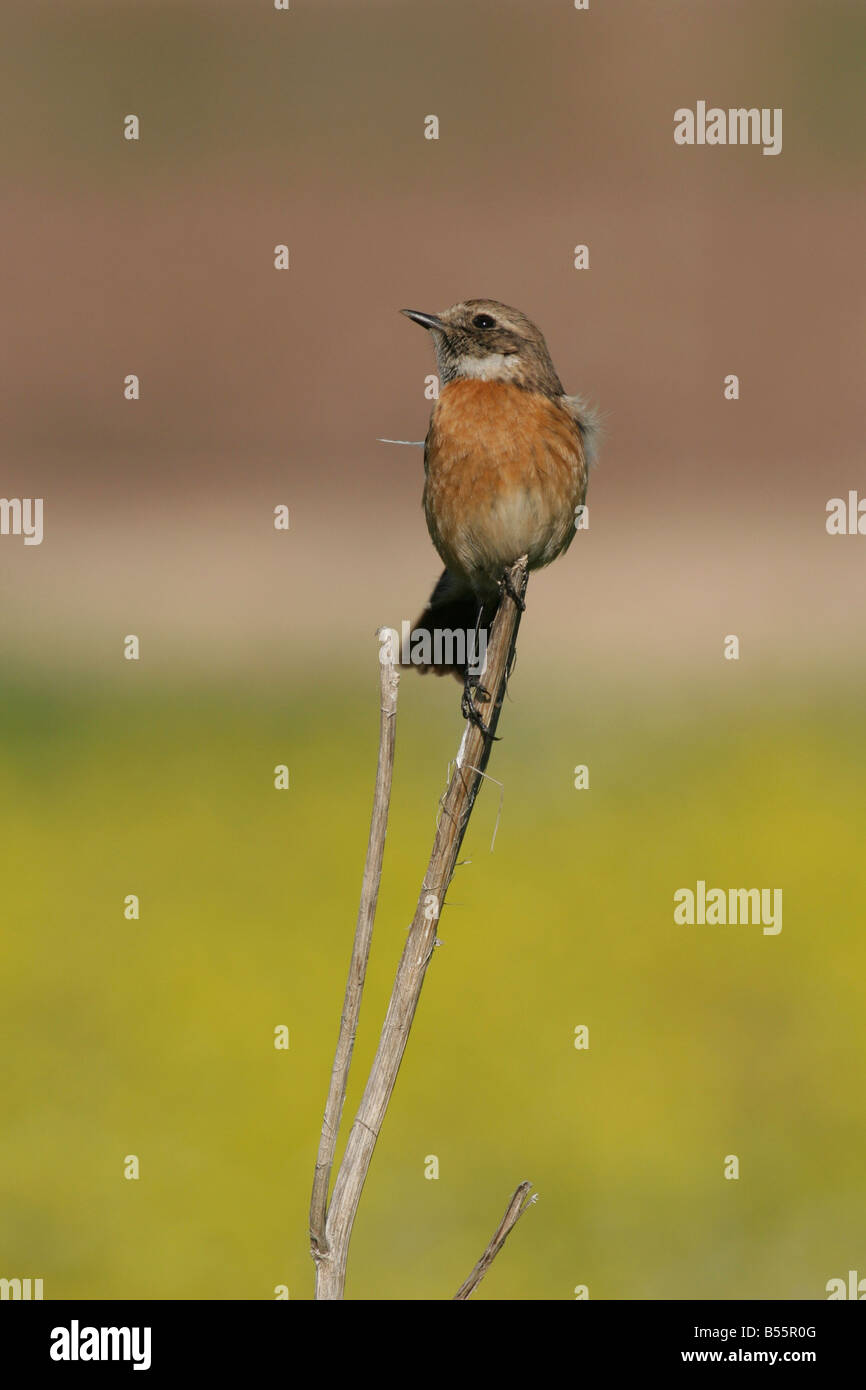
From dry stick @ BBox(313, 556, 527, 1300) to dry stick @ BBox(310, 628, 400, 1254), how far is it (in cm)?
3

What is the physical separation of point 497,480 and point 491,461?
7 cm

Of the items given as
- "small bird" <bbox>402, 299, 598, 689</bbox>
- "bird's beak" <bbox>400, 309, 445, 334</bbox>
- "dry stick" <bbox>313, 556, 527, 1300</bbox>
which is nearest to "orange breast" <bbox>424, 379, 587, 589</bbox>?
"small bird" <bbox>402, 299, 598, 689</bbox>

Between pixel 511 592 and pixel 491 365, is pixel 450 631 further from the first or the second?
pixel 511 592

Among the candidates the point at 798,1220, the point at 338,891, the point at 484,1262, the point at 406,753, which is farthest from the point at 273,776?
the point at 484,1262

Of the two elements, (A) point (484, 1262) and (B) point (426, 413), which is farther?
(B) point (426, 413)

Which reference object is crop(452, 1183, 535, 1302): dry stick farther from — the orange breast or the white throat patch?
the white throat patch

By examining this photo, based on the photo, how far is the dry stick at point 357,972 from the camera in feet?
6.55

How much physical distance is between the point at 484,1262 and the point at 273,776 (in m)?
7.88

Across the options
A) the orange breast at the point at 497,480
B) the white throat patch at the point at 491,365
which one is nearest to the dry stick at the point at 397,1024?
the orange breast at the point at 497,480

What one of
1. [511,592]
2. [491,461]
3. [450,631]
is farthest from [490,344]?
[511,592]

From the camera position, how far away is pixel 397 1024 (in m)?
2.07

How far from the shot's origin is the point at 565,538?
16.2 ft

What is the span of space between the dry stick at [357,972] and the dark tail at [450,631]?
2.56m

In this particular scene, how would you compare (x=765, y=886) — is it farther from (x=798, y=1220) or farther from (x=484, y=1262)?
(x=484, y=1262)
